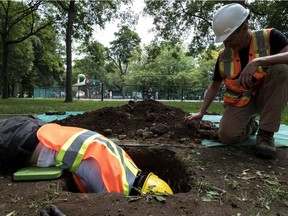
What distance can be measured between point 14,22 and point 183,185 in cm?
1946

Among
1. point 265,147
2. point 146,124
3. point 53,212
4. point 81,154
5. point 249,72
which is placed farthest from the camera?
point 146,124

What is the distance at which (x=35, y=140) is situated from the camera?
2189 mm

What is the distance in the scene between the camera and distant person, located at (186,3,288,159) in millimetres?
2551

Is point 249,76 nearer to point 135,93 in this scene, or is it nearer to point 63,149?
point 63,149

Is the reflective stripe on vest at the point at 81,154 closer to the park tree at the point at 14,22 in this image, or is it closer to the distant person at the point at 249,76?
the distant person at the point at 249,76

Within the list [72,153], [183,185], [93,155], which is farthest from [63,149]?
[183,185]

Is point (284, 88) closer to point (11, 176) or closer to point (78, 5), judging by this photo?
point (11, 176)

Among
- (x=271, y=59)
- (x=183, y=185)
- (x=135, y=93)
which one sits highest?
(x=271, y=59)

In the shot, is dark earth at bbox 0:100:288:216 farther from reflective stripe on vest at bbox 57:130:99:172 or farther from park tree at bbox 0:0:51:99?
park tree at bbox 0:0:51:99

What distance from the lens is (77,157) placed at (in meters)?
2.04

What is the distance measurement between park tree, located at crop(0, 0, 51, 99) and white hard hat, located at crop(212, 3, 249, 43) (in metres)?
17.0

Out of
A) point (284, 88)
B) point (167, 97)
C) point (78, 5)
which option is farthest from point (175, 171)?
point (167, 97)

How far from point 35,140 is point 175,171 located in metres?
1.30

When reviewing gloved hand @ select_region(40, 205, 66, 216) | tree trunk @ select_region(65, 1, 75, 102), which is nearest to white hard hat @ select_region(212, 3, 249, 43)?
gloved hand @ select_region(40, 205, 66, 216)
